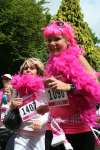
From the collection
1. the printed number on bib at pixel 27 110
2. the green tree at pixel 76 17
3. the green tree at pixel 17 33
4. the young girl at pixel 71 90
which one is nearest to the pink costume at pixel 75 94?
the young girl at pixel 71 90

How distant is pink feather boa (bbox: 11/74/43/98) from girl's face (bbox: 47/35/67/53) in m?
0.60

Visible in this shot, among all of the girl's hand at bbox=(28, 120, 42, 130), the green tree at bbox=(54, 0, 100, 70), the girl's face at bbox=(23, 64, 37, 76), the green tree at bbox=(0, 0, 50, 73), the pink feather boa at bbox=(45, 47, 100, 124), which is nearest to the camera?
the pink feather boa at bbox=(45, 47, 100, 124)

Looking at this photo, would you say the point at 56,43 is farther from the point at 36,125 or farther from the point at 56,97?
the point at 36,125

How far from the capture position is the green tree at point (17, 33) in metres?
32.2

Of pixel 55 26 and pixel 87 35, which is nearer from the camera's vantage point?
pixel 55 26

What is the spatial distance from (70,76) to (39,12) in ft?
98.0

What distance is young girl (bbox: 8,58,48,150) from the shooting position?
566cm

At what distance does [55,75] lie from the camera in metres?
5.12

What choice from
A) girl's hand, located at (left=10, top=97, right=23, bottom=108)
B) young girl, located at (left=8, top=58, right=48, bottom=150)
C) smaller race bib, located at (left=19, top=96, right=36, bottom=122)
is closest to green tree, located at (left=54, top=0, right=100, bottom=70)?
young girl, located at (left=8, top=58, right=48, bottom=150)

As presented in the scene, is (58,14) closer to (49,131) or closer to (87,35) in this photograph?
(87,35)

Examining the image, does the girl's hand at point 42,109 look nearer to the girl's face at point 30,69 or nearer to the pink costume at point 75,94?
the girl's face at point 30,69

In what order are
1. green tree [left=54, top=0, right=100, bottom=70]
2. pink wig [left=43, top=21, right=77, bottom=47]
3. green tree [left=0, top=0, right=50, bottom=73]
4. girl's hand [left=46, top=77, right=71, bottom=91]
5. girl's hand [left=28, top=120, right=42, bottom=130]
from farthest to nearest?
green tree [left=54, top=0, right=100, bottom=70], green tree [left=0, top=0, right=50, bottom=73], girl's hand [left=28, top=120, right=42, bottom=130], pink wig [left=43, top=21, right=77, bottom=47], girl's hand [left=46, top=77, right=71, bottom=91]

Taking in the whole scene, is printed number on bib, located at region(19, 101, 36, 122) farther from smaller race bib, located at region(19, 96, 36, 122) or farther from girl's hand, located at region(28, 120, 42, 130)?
girl's hand, located at region(28, 120, 42, 130)

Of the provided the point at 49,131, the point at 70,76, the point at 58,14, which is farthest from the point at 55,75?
the point at 58,14
